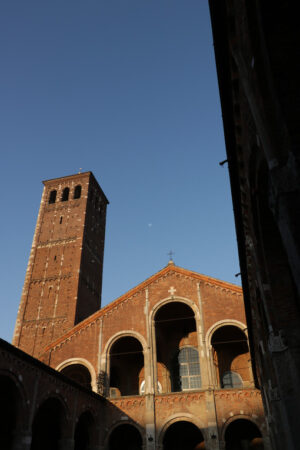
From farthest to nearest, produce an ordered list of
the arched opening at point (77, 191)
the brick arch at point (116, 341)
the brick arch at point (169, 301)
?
the arched opening at point (77, 191) < the brick arch at point (169, 301) < the brick arch at point (116, 341)

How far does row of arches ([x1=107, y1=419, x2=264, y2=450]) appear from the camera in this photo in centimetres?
2061

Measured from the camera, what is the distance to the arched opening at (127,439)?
21266 mm

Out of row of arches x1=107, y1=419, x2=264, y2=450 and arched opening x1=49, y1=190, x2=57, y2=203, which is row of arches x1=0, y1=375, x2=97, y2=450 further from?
arched opening x1=49, y1=190, x2=57, y2=203

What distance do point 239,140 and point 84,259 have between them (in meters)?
26.1

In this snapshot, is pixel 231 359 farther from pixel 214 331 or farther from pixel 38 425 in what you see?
pixel 38 425

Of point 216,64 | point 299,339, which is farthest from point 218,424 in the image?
point 216,64

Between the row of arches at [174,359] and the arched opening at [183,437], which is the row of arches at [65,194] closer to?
the row of arches at [174,359]

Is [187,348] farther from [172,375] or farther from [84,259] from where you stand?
[84,259]

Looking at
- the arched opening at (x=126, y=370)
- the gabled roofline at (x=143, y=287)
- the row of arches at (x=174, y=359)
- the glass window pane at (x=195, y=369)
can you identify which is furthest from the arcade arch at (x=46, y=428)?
the glass window pane at (x=195, y=369)

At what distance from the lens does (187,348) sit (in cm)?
2375

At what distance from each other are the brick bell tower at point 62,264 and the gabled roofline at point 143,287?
18.7ft

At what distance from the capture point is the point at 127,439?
21547 mm

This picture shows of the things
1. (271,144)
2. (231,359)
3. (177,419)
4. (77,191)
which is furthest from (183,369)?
(271,144)

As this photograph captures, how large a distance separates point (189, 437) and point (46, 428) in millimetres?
7916
